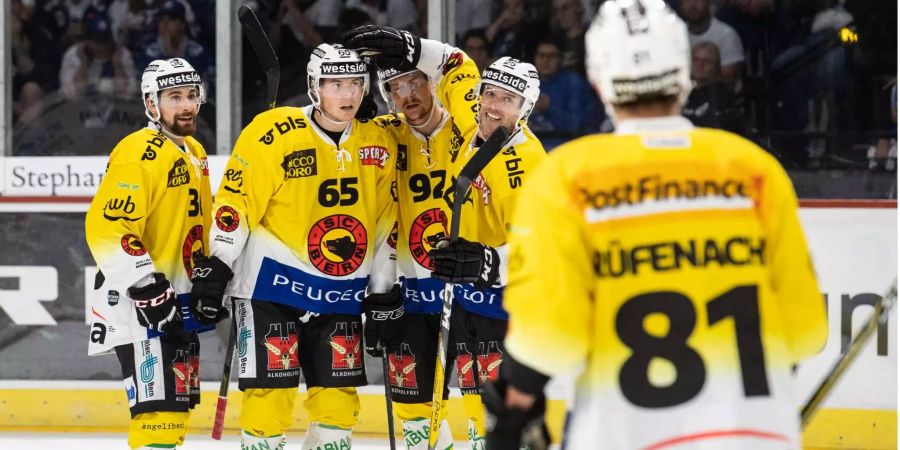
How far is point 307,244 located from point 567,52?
257 centimetres

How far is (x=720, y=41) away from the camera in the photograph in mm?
5992

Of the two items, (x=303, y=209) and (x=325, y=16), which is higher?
(x=325, y=16)

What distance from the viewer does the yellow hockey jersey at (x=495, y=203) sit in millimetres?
3766

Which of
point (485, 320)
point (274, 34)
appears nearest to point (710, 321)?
point (485, 320)

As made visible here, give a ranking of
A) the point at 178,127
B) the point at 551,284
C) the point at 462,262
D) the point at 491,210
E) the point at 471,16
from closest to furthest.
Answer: the point at 551,284
the point at 462,262
the point at 491,210
the point at 178,127
the point at 471,16

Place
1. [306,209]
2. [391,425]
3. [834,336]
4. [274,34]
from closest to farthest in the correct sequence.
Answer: [306,209] < [391,425] < [834,336] < [274,34]

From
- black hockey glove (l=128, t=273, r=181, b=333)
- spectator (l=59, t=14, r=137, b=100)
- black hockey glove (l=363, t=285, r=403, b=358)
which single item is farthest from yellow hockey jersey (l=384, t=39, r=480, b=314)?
spectator (l=59, t=14, r=137, b=100)

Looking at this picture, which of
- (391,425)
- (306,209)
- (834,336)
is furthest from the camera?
(834,336)

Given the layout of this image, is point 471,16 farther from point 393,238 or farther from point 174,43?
point 393,238

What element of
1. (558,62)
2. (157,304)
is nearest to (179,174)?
(157,304)

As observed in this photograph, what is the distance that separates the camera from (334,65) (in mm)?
3848

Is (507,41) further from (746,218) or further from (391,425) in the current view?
(746,218)

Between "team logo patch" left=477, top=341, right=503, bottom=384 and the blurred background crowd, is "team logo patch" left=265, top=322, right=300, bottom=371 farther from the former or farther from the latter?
the blurred background crowd

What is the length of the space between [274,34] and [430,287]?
102 inches
